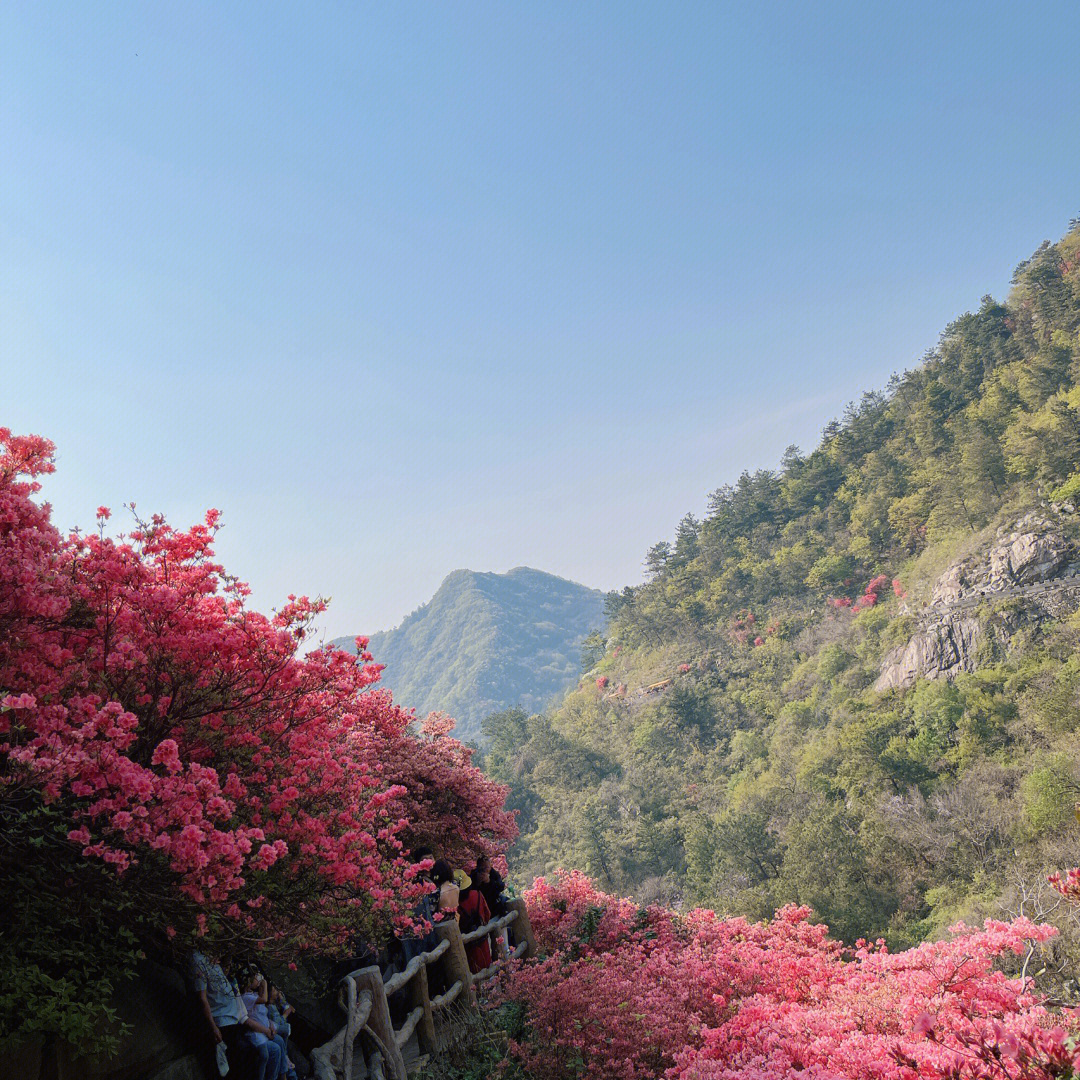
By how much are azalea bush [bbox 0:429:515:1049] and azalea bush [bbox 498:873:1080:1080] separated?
1815mm

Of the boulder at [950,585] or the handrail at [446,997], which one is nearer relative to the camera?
the handrail at [446,997]

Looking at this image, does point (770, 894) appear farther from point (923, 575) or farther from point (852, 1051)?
point (923, 575)

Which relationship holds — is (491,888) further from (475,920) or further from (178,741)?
(178,741)

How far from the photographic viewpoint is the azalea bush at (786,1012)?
362 cm

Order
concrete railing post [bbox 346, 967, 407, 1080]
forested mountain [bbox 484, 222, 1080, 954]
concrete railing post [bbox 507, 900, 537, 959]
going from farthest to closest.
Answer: forested mountain [bbox 484, 222, 1080, 954], concrete railing post [bbox 507, 900, 537, 959], concrete railing post [bbox 346, 967, 407, 1080]

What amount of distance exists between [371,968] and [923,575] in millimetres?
51808

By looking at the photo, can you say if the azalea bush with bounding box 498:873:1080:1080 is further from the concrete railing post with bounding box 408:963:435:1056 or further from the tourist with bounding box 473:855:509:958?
the tourist with bounding box 473:855:509:958

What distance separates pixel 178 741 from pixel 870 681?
154ft

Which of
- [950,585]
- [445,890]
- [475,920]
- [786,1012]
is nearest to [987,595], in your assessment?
[950,585]

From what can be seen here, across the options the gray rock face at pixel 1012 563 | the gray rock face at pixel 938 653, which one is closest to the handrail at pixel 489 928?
the gray rock face at pixel 938 653

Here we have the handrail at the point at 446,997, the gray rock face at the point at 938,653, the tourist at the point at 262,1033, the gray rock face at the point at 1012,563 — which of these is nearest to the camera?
the tourist at the point at 262,1033

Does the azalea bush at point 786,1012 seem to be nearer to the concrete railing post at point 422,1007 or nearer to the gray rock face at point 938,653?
the concrete railing post at point 422,1007

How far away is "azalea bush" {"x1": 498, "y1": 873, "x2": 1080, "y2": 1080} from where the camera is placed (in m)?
3.62

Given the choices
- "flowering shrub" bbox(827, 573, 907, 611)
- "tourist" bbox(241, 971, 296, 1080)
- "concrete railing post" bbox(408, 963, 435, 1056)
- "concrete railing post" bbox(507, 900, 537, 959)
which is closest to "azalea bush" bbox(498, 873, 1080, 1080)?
"concrete railing post" bbox(507, 900, 537, 959)
